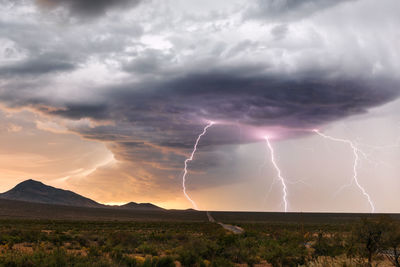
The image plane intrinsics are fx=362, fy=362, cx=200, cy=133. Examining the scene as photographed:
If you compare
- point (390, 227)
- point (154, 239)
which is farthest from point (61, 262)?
point (154, 239)

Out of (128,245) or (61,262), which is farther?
(128,245)

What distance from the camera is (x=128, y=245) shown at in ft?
108

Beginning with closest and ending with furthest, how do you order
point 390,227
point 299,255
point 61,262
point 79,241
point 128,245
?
point 61,262
point 390,227
point 299,255
point 128,245
point 79,241

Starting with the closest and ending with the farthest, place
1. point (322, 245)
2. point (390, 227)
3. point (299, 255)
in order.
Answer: point (390, 227) → point (299, 255) → point (322, 245)

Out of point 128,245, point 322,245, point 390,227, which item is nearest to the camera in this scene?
point 390,227

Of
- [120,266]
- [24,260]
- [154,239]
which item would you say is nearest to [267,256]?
[120,266]

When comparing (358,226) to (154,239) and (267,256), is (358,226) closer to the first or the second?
(267,256)

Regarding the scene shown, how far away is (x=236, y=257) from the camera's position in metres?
25.3

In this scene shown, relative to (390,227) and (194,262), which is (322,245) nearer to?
(390,227)

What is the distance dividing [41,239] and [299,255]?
25173 mm

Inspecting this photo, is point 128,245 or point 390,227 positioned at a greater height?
point 390,227

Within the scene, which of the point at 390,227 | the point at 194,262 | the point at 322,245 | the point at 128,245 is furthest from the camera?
the point at 128,245

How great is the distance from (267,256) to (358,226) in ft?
23.5

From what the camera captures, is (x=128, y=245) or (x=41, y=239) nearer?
(x=128, y=245)
